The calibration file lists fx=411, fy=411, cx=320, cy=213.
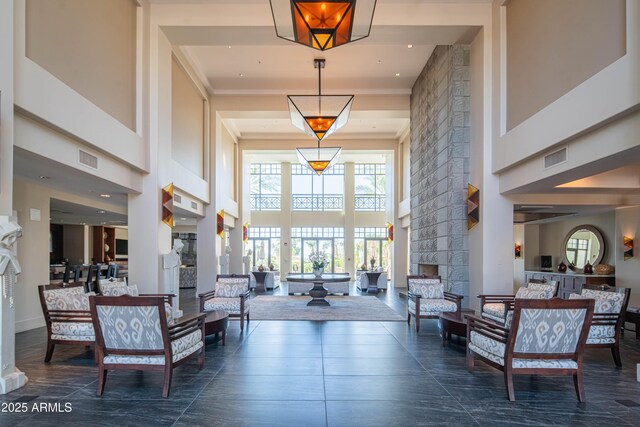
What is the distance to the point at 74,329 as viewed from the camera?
5223mm

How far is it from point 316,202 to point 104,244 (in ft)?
32.8

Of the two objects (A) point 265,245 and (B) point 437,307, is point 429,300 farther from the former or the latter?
(A) point 265,245

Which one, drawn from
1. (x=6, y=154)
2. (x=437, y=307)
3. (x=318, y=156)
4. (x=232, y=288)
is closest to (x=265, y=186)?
(x=318, y=156)

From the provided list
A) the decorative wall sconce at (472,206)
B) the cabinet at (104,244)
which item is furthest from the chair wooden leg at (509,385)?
the cabinet at (104,244)

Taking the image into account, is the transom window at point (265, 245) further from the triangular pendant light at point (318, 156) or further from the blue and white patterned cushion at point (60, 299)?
the blue and white patterned cushion at point (60, 299)

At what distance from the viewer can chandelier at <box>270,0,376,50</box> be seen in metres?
5.06

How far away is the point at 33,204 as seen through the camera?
25.6 feet

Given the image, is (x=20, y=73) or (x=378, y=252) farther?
(x=378, y=252)

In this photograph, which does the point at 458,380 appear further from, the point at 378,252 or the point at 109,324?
the point at 378,252

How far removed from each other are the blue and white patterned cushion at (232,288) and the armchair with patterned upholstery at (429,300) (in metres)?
3.11

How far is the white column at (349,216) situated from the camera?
65.7 feet

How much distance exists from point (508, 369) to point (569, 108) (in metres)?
3.49

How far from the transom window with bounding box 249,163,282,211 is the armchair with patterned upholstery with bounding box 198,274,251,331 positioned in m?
12.5

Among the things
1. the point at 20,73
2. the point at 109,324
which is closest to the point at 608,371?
the point at 109,324
